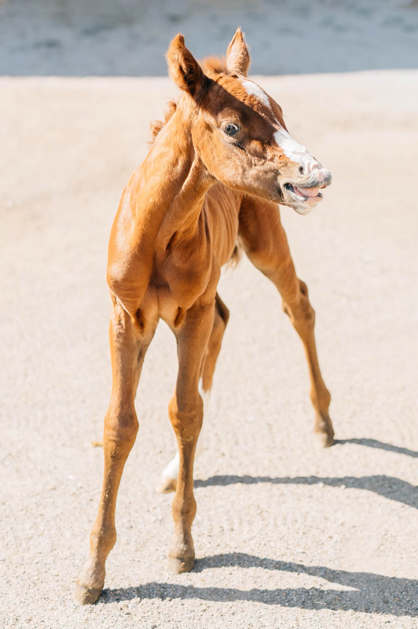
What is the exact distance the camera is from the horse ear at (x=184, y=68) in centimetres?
294

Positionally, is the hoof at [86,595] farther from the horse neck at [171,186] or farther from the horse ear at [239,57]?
the horse ear at [239,57]

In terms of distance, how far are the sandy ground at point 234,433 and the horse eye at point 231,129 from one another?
2374 millimetres

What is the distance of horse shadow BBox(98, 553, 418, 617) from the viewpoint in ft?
12.4

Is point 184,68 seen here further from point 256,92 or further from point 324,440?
point 324,440

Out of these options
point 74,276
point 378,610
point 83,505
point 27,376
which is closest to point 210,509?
point 83,505

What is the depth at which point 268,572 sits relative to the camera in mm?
3988

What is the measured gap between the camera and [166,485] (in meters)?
4.57

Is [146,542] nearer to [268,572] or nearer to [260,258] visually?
[268,572]

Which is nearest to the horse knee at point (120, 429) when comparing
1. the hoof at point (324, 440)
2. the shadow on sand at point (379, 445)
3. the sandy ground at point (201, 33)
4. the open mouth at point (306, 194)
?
the open mouth at point (306, 194)

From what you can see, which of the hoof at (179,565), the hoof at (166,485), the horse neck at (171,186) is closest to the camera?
the horse neck at (171,186)

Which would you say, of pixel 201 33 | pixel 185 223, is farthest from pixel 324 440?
pixel 201 33

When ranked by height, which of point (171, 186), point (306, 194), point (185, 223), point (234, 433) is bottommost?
point (234, 433)

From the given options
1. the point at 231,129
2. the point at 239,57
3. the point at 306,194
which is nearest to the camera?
the point at 306,194

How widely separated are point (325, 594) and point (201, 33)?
14.7 meters
